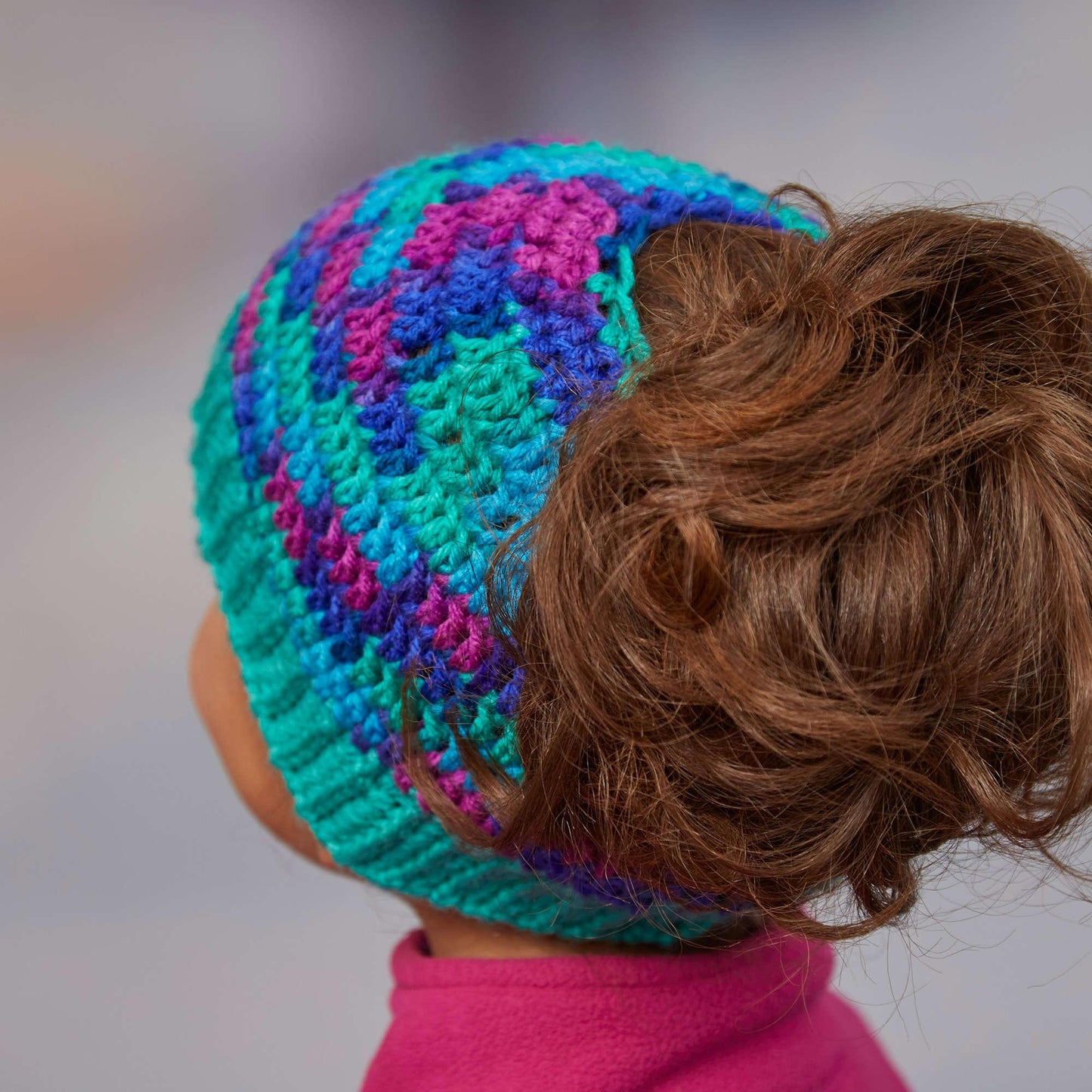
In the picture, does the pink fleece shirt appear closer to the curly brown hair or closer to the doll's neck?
the doll's neck

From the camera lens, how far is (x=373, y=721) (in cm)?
61

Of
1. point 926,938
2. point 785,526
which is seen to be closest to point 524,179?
point 785,526

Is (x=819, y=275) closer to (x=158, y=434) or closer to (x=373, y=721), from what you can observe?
(x=373, y=721)

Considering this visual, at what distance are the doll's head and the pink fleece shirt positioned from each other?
0.03m

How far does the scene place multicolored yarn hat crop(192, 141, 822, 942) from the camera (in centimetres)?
56

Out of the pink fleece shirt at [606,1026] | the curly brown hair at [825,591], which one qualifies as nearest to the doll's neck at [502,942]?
the pink fleece shirt at [606,1026]

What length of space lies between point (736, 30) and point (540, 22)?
25 centimetres

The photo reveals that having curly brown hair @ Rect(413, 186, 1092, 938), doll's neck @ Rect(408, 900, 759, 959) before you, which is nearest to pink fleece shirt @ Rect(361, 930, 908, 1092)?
doll's neck @ Rect(408, 900, 759, 959)

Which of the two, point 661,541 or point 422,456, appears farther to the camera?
point 422,456

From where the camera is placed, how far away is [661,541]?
1.54 ft

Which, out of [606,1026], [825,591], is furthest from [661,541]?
[606,1026]

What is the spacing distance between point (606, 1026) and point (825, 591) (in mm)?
294

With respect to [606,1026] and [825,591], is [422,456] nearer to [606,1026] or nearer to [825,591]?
[825,591]

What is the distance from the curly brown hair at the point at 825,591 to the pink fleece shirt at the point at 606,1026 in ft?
0.44
